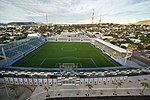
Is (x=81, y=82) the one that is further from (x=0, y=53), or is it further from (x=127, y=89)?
(x=0, y=53)

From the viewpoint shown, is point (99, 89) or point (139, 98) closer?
point (139, 98)

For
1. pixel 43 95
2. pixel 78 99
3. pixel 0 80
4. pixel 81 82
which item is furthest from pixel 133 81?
pixel 0 80

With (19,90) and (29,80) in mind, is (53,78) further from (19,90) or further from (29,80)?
(19,90)

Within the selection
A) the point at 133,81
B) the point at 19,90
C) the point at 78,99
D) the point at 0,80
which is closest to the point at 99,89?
the point at 78,99

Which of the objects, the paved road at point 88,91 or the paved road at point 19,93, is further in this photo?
the paved road at point 88,91

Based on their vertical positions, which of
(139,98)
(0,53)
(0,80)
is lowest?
(139,98)

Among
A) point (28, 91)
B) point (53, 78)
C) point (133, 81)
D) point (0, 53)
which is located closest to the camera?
point (28, 91)

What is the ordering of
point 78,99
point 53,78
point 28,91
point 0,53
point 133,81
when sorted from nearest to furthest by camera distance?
point 78,99
point 28,91
point 53,78
point 133,81
point 0,53

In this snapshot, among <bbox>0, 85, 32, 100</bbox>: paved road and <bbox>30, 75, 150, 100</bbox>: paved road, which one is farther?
<bbox>30, 75, 150, 100</bbox>: paved road

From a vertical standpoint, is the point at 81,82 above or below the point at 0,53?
below

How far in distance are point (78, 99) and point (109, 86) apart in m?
8.46

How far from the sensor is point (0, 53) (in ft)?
144

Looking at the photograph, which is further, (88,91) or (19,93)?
(88,91)

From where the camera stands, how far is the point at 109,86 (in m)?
26.7
